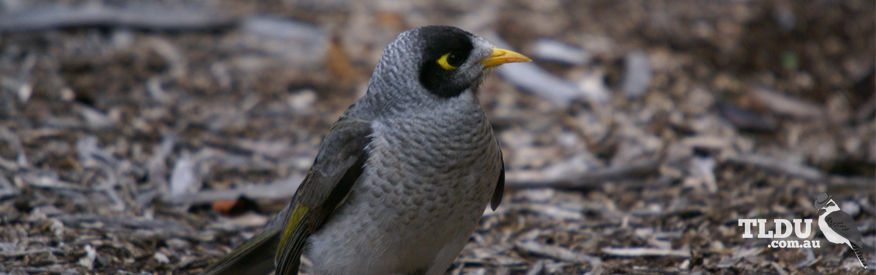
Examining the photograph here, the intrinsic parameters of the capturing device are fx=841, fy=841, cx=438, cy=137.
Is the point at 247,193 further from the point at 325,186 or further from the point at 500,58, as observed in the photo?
the point at 500,58

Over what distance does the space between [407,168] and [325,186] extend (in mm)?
437

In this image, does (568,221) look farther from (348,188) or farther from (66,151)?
(66,151)

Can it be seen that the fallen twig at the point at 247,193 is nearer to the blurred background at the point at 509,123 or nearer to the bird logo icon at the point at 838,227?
the blurred background at the point at 509,123

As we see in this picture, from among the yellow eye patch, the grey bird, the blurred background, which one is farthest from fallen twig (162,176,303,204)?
the yellow eye patch

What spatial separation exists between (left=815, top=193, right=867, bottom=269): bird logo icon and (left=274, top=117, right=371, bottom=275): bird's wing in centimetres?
254

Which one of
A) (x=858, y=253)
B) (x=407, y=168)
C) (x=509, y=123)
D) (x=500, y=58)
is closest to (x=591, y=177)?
(x=509, y=123)

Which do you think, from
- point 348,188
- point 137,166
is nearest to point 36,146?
point 137,166

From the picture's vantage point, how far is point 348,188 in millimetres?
3852

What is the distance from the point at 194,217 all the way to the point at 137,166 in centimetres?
73

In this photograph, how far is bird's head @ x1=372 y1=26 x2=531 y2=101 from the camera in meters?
3.79

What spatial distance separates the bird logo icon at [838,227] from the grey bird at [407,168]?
6.17 feet

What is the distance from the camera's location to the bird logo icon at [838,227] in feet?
14.3

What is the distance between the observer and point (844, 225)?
4.54m

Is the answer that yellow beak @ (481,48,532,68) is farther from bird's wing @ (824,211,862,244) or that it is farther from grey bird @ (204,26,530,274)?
bird's wing @ (824,211,862,244)
